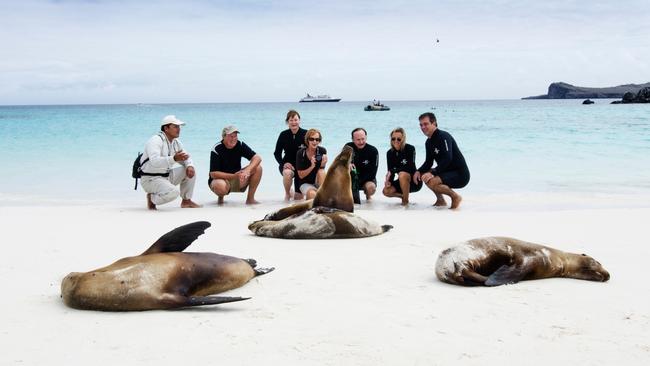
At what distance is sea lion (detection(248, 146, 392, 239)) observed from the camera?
6863mm

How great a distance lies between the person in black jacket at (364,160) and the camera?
9.63 meters

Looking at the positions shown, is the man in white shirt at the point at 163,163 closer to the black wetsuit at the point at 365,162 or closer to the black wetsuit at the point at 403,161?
the black wetsuit at the point at 365,162

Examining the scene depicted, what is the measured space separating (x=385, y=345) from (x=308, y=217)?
3362mm

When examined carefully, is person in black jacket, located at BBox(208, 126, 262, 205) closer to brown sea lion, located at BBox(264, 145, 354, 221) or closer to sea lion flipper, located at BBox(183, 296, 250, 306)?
brown sea lion, located at BBox(264, 145, 354, 221)

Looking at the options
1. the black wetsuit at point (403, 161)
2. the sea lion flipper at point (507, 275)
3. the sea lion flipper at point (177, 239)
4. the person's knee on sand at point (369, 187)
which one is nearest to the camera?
the sea lion flipper at point (177, 239)

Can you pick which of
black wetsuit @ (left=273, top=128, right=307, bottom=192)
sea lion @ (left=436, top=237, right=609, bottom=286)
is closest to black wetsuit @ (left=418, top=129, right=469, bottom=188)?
black wetsuit @ (left=273, top=128, right=307, bottom=192)

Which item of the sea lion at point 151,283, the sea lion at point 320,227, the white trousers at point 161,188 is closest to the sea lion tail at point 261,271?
the sea lion at point 151,283

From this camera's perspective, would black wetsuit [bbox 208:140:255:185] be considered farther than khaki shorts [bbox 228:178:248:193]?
No

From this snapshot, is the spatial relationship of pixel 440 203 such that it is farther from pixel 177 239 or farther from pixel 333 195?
pixel 177 239

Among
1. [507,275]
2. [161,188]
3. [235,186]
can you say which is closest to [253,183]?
[235,186]

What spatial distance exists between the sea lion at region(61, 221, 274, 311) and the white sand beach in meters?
0.09

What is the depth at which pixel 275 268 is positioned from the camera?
18.0 ft

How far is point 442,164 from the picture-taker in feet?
30.9

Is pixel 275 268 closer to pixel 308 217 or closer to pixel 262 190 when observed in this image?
pixel 308 217
